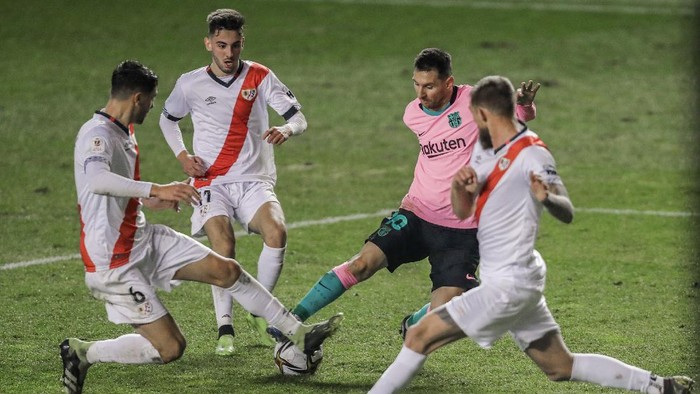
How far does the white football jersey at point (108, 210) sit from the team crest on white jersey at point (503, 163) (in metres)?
2.09

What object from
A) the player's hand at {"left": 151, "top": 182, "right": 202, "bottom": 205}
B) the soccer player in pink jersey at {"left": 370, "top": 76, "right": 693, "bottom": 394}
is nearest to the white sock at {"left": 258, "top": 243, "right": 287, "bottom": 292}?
the player's hand at {"left": 151, "top": 182, "right": 202, "bottom": 205}

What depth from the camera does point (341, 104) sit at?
679 inches

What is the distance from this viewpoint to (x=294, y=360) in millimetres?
7578

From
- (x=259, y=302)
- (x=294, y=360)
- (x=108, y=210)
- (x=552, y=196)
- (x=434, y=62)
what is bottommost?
(x=294, y=360)

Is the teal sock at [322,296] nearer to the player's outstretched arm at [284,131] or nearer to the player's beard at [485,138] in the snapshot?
the player's outstretched arm at [284,131]

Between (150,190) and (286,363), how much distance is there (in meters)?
1.49

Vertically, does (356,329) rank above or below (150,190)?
below

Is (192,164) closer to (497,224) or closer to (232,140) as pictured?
(232,140)

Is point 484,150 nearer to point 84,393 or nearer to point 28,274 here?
point 84,393

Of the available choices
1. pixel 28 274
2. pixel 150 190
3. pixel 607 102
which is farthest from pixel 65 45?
pixel 150 190

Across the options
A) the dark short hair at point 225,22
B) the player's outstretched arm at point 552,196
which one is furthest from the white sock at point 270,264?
the player's outstretched arm at point 552,196

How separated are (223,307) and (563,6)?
56.8ft

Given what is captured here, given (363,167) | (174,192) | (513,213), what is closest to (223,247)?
(174,192)

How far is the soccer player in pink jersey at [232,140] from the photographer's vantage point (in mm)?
8469
